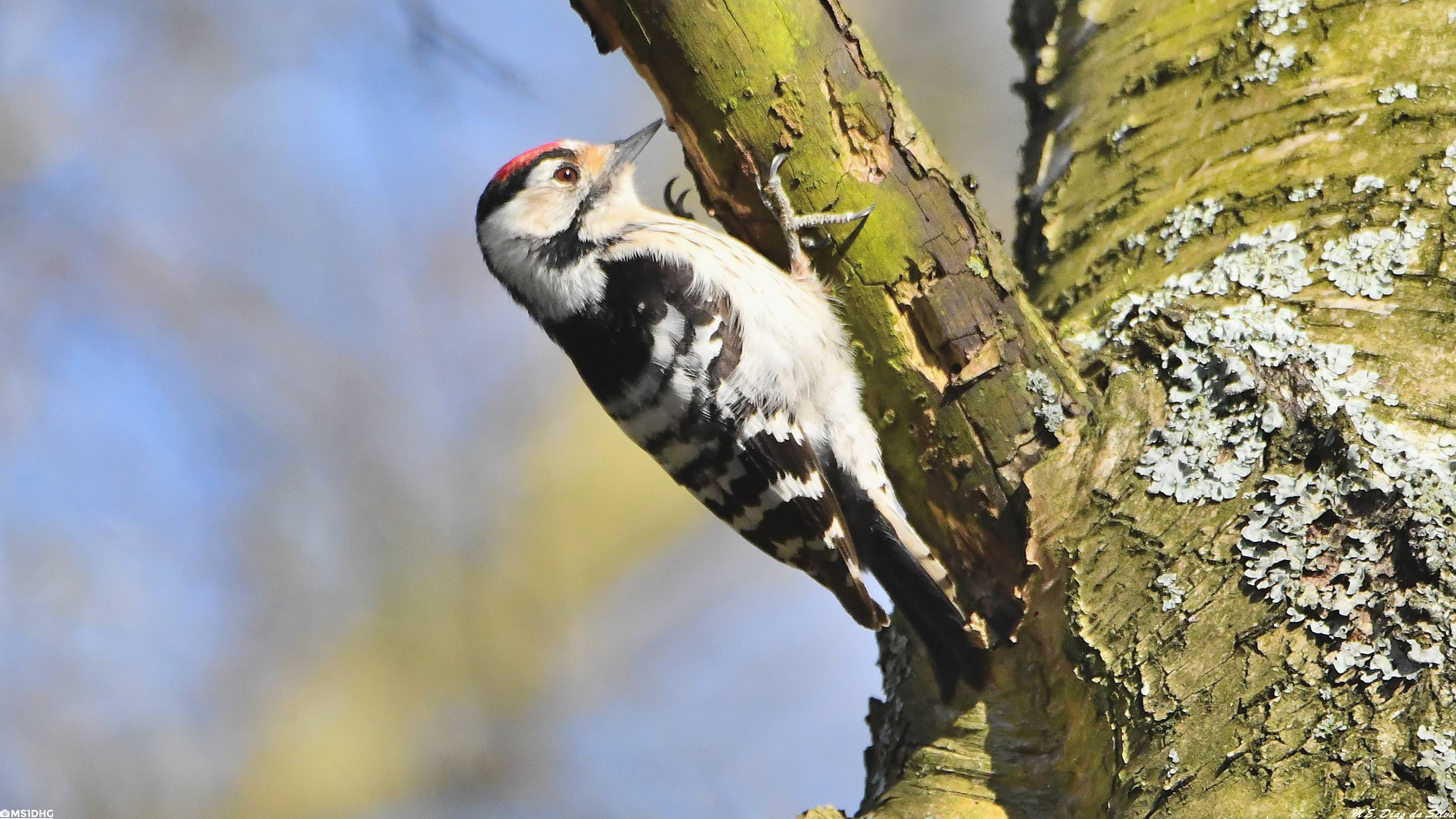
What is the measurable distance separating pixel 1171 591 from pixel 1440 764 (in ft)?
1.74

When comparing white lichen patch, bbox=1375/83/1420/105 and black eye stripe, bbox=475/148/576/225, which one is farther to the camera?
black eye stripe, bbox=475/148/576/225

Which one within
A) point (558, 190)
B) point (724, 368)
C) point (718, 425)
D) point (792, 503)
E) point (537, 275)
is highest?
point (558, 190)

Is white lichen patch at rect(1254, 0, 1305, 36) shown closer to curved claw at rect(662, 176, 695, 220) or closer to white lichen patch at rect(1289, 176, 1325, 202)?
white lichen patch at rect(1289, 176, 1325, 202)

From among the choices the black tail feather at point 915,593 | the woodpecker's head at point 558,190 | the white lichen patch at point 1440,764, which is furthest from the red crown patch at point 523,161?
the white lichen patch at point 1440,764

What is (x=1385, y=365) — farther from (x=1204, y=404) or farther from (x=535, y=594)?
(x=535, y=594)

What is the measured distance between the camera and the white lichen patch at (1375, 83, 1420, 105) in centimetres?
259

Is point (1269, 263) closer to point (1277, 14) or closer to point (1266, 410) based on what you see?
point (1266, 410)

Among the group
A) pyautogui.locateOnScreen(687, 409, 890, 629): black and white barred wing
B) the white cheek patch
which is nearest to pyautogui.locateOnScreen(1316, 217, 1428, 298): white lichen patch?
pyautogui.locateOnScreen(687, 409, 890, 629): black and white barred wing

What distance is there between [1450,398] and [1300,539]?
0.46 meters

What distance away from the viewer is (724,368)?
349cm

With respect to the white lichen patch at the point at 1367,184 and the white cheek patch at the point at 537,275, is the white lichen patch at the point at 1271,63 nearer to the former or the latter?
the white lichen patch at the point at 1367,184

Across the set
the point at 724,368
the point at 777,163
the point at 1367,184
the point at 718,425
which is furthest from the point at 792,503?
the point at 1367,184

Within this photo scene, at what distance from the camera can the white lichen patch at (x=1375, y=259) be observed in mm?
2391

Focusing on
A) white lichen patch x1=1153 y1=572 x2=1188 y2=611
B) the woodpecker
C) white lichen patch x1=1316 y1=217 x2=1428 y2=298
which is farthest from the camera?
the woodpecker
